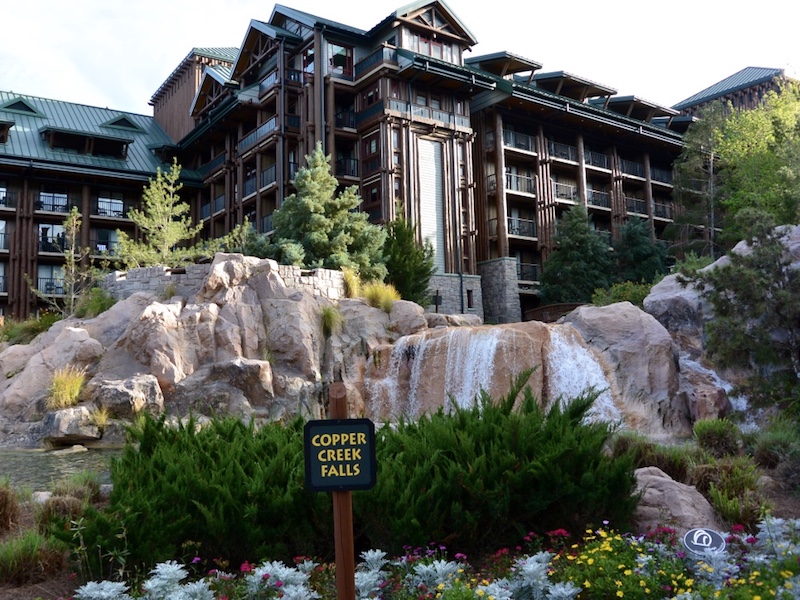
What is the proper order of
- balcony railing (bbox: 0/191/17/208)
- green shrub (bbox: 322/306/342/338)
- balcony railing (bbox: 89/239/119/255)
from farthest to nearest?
balcony railing (bbox: 89/239/119/255)
balcony railing (bbox: 0/191/17/208)
green shrub (bbox: 322/306/342/338)

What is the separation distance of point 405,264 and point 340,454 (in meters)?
23.3

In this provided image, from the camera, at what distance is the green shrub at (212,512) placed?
5.97 metres

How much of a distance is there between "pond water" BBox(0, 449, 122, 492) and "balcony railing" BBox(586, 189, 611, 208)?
107ft

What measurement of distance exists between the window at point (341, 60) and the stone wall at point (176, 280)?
1576cm

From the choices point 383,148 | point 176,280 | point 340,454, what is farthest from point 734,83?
point 340,454

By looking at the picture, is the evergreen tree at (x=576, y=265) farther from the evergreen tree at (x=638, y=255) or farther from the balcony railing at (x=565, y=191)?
the balcony railing at (x=565, y=191)

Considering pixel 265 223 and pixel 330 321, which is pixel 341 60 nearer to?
pixel 265 223

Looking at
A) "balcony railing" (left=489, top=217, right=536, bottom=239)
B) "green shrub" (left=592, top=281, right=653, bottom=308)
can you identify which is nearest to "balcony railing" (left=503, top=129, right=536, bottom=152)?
"balcony railing" (left=489, top=217, right=536, bottom=239)

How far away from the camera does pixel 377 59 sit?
110ft

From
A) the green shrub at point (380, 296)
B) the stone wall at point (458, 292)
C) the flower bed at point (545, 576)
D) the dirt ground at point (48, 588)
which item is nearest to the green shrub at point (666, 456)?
the flower bed at point (545, 576)

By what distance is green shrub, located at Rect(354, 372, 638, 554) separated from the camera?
632cm

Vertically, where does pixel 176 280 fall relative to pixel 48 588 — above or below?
above

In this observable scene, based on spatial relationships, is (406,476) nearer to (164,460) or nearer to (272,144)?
(164,460)

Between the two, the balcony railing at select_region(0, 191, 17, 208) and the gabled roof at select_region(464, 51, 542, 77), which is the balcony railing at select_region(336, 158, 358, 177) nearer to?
the gabled roof at select_region(464, 51, 542, 77)
